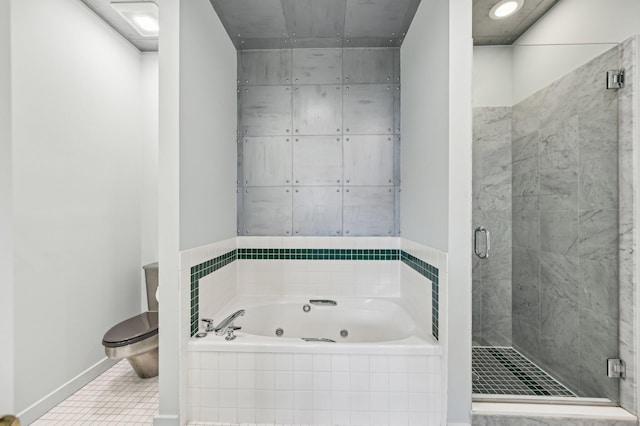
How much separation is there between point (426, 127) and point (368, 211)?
90cm

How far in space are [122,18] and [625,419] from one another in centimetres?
398

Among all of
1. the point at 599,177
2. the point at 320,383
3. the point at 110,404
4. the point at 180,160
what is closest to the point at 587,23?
the point at 599,177

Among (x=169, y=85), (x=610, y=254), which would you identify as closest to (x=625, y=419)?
(x=610, y=254)

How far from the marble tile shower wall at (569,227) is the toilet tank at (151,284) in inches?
106

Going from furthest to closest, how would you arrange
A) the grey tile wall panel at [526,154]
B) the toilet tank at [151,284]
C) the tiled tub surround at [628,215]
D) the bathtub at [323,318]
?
the toilet tank at [151,284] < the bathtub at [323,318] < the grey tile wall panel at [526,154] < the tiled tub surround at [628,215]

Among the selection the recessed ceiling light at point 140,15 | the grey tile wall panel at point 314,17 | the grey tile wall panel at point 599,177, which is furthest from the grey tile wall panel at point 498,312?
the recessed ceiling light at point 140,15

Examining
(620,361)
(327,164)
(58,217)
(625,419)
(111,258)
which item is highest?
(327,164)

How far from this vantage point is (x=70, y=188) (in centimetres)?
217

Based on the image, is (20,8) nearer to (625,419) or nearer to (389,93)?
(389,93)

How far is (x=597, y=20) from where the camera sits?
1909mm

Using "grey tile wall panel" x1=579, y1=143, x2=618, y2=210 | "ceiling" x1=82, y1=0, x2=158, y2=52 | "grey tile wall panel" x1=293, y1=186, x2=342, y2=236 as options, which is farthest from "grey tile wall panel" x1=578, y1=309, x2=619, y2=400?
"ceiling" x1=82, y1=0, x2=158, y2=52

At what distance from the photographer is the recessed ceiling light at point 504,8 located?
2.13 meters

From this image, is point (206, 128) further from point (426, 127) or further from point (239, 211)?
point (426, 127)

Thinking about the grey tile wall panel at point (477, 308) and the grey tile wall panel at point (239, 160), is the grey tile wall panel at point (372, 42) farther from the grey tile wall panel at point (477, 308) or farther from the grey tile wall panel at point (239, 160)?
the grey tile wall panel at point (477, 308)
